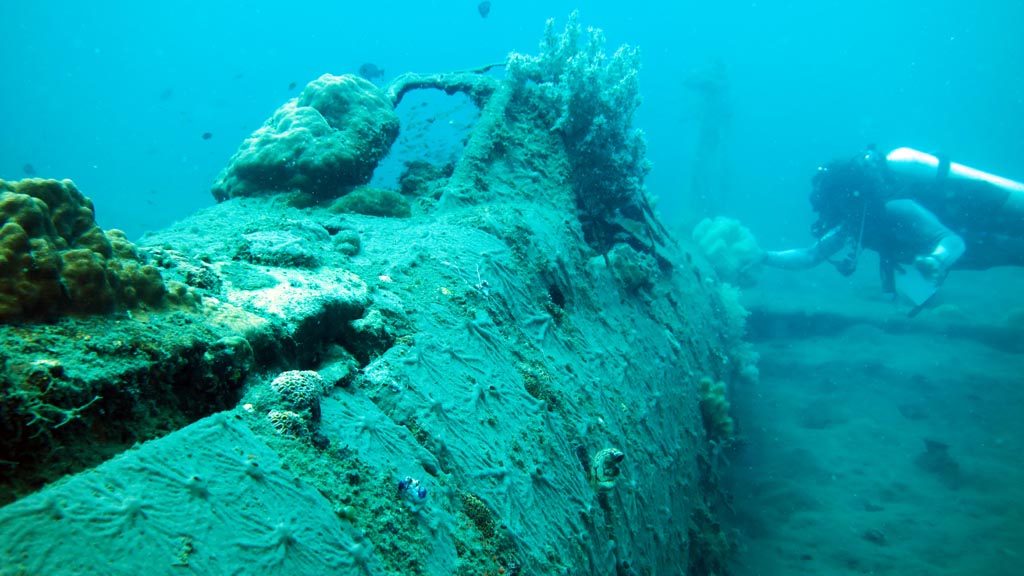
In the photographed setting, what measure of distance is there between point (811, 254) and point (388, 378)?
12.8 m

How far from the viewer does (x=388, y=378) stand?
2062mm

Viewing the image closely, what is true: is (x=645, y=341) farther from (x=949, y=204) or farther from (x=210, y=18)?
(x=210, y=18)

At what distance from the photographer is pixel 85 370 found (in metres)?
1.27

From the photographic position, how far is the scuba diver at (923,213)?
9570mm

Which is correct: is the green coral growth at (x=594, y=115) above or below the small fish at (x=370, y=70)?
below

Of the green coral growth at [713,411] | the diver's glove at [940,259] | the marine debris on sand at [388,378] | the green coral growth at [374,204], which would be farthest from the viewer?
the diver's glove at [940,259]

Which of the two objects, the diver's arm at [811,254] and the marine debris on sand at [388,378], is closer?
the marine debris on sand at [388,378]

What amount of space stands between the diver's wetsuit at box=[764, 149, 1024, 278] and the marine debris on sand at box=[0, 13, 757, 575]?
7812 mm

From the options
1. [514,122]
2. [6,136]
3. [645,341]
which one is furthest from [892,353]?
[6,136]

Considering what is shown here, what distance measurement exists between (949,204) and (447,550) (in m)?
13.0

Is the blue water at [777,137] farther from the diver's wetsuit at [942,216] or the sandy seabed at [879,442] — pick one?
the diver's wetsuit at [942,216]

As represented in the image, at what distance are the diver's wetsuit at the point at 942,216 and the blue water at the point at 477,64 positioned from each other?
2322 inches

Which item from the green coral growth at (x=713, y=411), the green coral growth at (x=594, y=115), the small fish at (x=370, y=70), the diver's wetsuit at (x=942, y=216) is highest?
the small fish at (x=370, y=70)

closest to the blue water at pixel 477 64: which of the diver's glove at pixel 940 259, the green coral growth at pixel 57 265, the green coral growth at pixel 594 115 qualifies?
the diver's glove at pixel 940 259
